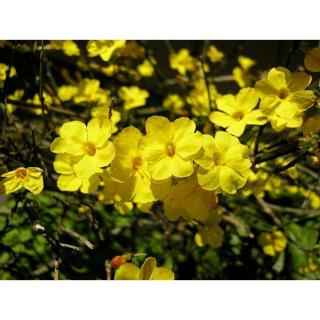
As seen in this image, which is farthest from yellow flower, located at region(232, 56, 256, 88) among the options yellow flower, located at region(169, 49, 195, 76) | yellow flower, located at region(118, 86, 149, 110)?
yellow flower, located at region(118, 86, 149, 110)

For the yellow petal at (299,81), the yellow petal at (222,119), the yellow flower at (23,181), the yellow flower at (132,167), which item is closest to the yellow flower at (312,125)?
the yellow petal at (299,81)

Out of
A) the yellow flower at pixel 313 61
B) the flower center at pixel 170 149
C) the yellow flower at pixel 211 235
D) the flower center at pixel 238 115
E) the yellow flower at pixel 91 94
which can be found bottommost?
the yellow flower at pixel 211 235

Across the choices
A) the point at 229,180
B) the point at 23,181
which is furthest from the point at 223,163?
the point at 23,181

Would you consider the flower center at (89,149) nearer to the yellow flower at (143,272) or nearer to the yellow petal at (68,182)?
the yellow petal at (68,182)

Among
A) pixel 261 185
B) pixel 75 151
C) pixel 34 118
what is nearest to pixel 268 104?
pixel 75 151

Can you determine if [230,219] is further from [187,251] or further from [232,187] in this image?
[232,187]

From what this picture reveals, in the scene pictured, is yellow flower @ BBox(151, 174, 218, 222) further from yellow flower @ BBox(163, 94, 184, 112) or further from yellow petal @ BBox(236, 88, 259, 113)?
yellow flower @ BBox(163, 94, 184, 112)
